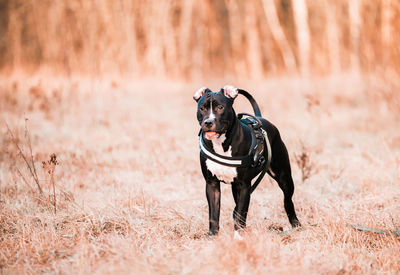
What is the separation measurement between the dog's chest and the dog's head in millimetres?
147

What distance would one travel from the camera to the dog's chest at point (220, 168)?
3029 mm

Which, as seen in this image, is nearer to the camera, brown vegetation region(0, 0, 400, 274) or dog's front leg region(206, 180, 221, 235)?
brown vegetation region(0, 0, 400, 274)

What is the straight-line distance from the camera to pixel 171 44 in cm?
1828

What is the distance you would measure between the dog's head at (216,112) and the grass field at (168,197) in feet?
2.59

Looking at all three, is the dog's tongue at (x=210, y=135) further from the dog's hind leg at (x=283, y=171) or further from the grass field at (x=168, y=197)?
the dog's hind leg at (x=283, y=171)

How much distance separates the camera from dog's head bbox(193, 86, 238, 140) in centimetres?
288

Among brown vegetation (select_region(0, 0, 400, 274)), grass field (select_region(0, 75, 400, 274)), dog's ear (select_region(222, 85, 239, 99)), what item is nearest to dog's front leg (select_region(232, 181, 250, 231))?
grass field (select_region(0, 75, 400, 274))

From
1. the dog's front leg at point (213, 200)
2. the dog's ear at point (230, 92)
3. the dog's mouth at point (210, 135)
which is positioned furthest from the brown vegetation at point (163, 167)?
the dog's ear at point (230, 92)

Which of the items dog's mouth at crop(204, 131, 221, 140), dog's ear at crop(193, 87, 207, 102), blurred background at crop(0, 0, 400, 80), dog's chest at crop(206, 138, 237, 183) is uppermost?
blurred background at crop(0, 0, 400, 80)

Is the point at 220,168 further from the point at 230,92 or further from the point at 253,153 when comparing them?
the point at 230,92

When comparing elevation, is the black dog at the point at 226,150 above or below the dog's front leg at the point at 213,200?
above

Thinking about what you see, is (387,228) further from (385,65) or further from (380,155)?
(385,65)

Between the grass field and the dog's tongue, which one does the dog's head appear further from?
the grass field

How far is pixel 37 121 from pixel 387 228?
709cm
